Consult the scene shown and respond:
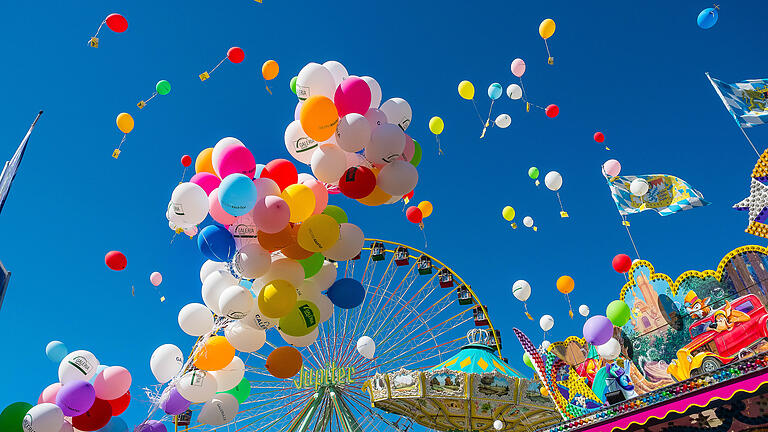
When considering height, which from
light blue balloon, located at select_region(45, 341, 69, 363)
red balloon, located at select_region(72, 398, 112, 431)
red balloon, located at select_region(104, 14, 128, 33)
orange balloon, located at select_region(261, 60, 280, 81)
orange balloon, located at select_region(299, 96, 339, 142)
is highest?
red balloon, located at select_region(104, 14, 128, 33)

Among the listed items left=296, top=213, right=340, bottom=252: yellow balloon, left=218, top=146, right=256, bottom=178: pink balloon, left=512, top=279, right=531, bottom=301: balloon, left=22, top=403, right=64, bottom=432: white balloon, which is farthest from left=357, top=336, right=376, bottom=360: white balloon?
left=22, top=403, right=64, bottom=432: white balloon

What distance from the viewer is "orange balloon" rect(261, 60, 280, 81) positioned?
6688mm

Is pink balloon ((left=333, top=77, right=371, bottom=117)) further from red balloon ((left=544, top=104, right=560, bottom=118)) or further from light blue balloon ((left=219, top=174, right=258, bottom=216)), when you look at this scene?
red balloon ((left=544, top=104, right=560, bottom=118))

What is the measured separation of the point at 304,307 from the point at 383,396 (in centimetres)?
745

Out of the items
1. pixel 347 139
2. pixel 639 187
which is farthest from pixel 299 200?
pixel 639 187

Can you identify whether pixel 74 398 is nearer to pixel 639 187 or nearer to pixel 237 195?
pixel 237 195

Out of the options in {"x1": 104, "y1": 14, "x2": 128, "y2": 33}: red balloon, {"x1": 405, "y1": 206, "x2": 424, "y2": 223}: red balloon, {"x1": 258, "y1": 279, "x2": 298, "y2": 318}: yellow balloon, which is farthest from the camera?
{"x1": 405, "y1": 206, "x2": 424, "y2": 223}: red balloon

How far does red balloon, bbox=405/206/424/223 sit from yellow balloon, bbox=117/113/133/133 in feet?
13.9

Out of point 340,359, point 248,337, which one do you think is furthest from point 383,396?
point 248,337

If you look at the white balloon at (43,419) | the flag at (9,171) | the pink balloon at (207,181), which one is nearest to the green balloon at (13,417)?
the white balloon at (43,419)

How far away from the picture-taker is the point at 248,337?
16.0ft

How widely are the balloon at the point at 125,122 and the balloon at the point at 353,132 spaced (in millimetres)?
3691

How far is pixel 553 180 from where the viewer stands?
910 cm

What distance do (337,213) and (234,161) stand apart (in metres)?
1.15
